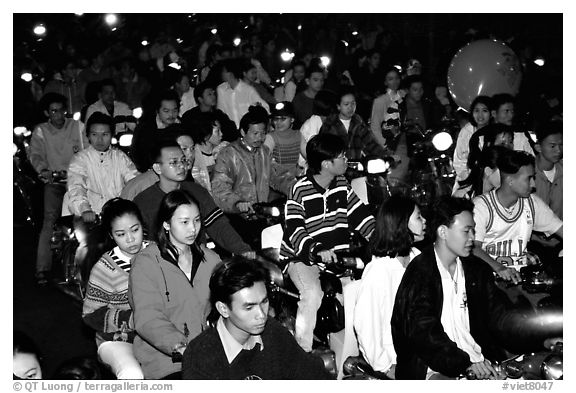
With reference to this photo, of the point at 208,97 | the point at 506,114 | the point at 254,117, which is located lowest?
the point at 254,117

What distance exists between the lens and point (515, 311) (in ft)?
16.4

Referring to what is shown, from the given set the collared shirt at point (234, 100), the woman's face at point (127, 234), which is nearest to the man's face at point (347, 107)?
the collared shirt at point (234, 100)

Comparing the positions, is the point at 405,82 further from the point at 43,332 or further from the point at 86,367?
the point at 86,367

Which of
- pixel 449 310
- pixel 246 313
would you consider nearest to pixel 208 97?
pixel 449 310

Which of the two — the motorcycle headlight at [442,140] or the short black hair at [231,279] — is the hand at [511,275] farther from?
the motorcycle headlight at [442,140]

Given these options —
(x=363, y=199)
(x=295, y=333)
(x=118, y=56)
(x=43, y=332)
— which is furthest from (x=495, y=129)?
(x=118, y=56)

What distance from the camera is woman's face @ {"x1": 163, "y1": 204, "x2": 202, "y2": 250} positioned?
4.79 metres

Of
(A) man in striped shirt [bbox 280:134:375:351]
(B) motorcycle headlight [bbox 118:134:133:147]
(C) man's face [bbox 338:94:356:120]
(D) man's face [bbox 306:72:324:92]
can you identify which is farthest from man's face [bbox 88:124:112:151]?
(D) man's face [bbox 306:72:324:92]

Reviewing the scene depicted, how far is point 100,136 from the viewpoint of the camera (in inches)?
287

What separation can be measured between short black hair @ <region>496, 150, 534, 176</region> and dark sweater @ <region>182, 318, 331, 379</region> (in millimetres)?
2337

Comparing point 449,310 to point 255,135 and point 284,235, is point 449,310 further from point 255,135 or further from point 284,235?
point 255,135

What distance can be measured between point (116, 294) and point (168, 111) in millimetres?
3636

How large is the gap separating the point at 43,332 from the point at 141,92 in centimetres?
628

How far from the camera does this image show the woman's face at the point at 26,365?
4.03m
